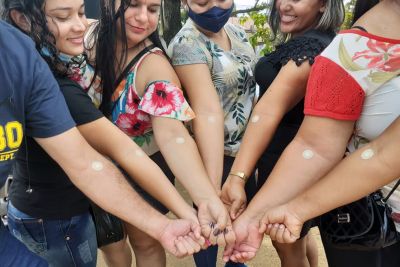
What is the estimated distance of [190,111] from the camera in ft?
6.37

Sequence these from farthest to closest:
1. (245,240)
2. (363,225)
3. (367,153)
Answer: (245,240) < (363,225) < (367,153)

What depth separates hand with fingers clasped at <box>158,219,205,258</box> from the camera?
166 centimetres

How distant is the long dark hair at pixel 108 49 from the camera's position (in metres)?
1.95

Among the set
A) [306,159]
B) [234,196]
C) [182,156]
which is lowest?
[234,196]

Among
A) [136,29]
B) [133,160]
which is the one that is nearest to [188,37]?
[136,29]

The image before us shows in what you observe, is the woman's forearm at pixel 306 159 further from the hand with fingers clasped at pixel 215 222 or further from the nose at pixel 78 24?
the nose at pixel 78 24

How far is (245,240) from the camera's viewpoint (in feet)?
5.88

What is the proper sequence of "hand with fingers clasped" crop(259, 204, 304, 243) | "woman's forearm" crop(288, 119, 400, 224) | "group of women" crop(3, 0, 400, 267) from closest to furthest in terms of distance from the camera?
1. "woman's forearm" crop(288, 119, 400, 224)
2. "group of women" crop(3, 0, 400, 267)
3. "hand with fingers clasped" crop(259, 204, 304, 243)

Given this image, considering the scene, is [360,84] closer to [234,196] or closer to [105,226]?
[234,196]

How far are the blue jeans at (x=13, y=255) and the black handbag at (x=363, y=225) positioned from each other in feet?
3.46

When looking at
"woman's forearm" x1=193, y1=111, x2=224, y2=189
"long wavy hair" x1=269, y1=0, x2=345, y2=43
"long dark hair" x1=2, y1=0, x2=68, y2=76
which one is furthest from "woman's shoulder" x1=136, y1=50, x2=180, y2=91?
"long wavy hair" x1=269, y1=0, x2=345, y2=43

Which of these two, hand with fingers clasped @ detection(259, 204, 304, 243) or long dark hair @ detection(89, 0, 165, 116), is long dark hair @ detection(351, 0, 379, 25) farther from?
long dark hair @ detection(89, 0, 165, 116)

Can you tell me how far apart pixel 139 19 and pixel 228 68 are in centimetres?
53

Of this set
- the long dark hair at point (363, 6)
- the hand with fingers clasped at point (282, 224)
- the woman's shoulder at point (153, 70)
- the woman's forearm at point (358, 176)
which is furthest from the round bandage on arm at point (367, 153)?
the woman's shoulder at point (153, 70)
